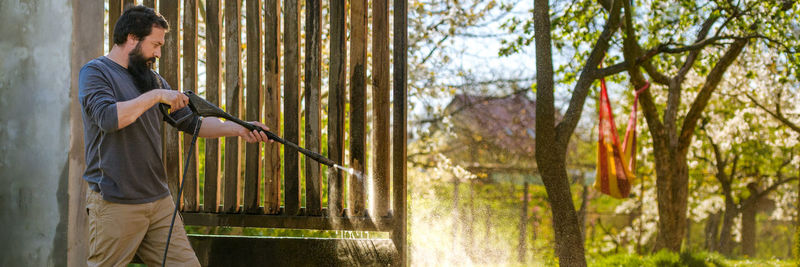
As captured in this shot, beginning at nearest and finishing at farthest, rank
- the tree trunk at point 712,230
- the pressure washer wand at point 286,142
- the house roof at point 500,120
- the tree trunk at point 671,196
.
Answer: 1. the pressure washer wand at point 286,142
2. the tree trunk at point 671,196
3. the house roof at point 500,120
4. the tree trunk at point 712,230

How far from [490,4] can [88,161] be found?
5212mm

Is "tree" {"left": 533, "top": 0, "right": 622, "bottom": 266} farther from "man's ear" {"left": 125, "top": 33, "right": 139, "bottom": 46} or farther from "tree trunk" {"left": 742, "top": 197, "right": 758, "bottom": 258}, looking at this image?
"tree trunk" {"left": 742, "top": 197, "right": 758, "bottom": 258}

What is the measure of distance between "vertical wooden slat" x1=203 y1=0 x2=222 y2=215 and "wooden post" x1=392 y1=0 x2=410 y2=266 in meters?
0.86

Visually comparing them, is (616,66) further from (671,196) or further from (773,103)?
(773,103)

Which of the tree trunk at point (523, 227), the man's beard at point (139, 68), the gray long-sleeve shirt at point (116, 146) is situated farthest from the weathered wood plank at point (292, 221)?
the tree trunk at point (523, 227)

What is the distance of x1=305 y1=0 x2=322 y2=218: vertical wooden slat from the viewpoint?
2.77 metres

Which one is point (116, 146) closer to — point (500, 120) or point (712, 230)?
point (500, 120)

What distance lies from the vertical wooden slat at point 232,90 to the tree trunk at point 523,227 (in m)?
5.31

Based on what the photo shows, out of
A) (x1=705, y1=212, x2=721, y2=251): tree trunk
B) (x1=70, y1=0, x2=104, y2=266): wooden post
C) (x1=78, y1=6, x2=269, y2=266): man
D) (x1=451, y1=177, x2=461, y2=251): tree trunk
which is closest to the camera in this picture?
(x1=78, y1=6, x2=269, y2=266): man

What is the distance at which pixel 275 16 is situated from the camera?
2.85m

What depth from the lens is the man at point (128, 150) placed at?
1.77m

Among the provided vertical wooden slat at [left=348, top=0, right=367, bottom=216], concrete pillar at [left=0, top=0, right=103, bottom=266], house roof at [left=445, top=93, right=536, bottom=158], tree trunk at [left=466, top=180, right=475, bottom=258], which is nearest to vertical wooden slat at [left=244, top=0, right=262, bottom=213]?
vertical wooden slat at [left=348, top=0, right=367, bottom=216]

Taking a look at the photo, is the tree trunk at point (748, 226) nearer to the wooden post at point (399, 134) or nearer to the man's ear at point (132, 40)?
the wooden post at point (399, 134)

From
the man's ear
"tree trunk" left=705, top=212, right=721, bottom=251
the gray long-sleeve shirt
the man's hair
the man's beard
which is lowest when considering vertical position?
"tree trunk" left=705, top=212, right=721, bottom=251
